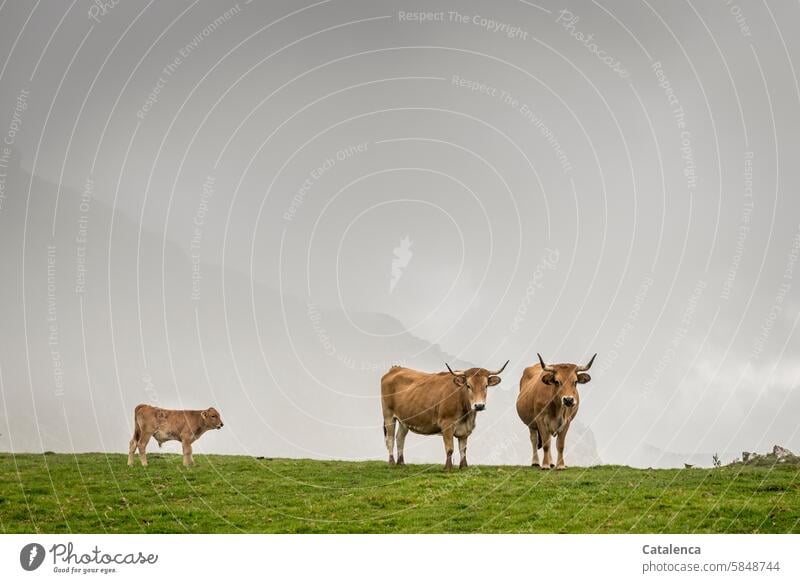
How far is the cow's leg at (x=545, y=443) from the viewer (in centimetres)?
2758

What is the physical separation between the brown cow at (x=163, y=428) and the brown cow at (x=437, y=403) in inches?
272

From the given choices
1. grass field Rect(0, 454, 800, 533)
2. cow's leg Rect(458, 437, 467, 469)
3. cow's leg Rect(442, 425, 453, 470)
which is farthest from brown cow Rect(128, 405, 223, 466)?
cow's leg Rect(458, 437, 467, 469)

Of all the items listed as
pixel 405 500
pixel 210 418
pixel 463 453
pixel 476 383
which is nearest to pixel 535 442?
pixel 463 453

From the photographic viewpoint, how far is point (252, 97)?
49.0 meters

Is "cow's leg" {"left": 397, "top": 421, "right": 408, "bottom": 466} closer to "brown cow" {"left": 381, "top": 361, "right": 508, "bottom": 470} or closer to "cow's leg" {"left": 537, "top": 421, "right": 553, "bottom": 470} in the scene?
"brown cow" {"left": 381, "top": 361, "right": 508, "bottom": 470}

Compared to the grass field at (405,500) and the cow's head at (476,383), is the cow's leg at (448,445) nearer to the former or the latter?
the grass field at (405,500)

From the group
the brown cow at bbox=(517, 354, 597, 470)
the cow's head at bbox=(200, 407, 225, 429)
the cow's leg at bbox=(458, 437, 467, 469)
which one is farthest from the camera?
the cow's head at bbox=(200, 407, 225, 429)

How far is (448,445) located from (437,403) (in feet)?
5.75

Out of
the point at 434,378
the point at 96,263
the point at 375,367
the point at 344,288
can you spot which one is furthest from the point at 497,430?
the point at 434,378

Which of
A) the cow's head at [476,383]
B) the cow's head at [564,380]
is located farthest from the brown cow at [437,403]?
the cow's head at [564,380]

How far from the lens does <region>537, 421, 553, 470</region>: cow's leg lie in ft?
90.5

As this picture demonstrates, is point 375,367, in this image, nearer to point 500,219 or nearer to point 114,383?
point 114,383

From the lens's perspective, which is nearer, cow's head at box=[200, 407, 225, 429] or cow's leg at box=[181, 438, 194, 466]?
cow's leg at box=[181, 438, 194, 466]

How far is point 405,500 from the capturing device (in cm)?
2300
